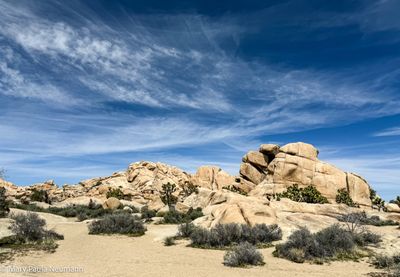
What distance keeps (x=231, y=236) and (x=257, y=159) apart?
203 ft

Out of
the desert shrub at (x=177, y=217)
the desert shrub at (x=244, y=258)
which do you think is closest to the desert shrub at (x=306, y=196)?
the desert shrub at (x=177, y=217)

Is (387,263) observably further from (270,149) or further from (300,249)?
(270,149)

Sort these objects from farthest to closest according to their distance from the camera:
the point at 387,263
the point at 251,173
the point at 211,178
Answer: the point at 211,178 < the point at 251,173 < the point at 387,263

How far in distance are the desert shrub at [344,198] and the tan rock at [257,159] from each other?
63.9ft

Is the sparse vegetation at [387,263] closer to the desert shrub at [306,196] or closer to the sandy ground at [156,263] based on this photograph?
the sandy ground at [156,263]

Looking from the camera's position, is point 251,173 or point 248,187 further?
point 251,173

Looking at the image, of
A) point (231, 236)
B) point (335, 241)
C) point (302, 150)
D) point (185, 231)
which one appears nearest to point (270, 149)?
point (302, 150)

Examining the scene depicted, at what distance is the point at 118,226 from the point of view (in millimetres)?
27266

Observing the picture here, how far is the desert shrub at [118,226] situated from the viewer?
26953mm

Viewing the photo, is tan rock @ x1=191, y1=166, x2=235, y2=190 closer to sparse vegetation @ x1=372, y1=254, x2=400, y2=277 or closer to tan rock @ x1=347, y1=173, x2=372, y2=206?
tan rock @ x1=347, y1=173, x2=372, y2=206

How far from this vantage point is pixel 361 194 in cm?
6819

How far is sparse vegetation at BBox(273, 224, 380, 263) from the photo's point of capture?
16827mm

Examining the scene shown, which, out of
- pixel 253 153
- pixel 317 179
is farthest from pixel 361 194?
pixel 253 153

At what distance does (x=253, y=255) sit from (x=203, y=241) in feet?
19.0
